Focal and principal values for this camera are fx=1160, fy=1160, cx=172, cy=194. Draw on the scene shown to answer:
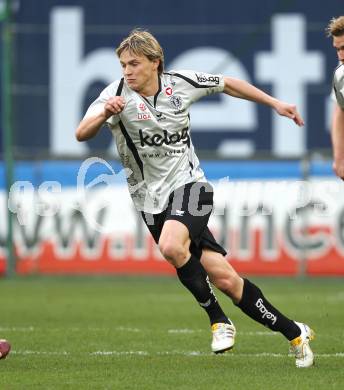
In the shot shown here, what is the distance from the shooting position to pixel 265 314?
7488 mm

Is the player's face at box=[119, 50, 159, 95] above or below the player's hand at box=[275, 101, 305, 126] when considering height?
above

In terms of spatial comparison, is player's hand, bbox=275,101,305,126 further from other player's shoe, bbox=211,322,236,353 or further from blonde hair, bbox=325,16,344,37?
other player's shoe, bbox=211,322,236,353

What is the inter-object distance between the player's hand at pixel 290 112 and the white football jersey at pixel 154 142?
0.66m

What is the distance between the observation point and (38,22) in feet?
60.1

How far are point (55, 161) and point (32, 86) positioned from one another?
65.2 inches

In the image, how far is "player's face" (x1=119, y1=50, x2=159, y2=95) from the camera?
297 inches

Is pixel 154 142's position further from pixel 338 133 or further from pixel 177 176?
pixel 338 133

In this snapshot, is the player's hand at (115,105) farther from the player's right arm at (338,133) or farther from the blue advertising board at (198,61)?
the blue advertising board at (198,61)

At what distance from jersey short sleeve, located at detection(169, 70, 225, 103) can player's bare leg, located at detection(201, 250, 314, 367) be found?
115 cm

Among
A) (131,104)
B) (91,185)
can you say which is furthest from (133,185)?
(91,185)

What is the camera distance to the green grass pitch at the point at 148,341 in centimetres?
694

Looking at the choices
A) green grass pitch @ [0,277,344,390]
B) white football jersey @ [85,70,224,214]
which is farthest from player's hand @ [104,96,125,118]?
green grass pitch @ [0,277,344,390]

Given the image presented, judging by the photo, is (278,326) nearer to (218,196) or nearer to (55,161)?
(218,196)

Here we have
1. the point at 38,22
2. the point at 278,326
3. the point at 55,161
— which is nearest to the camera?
the point at 278,326
